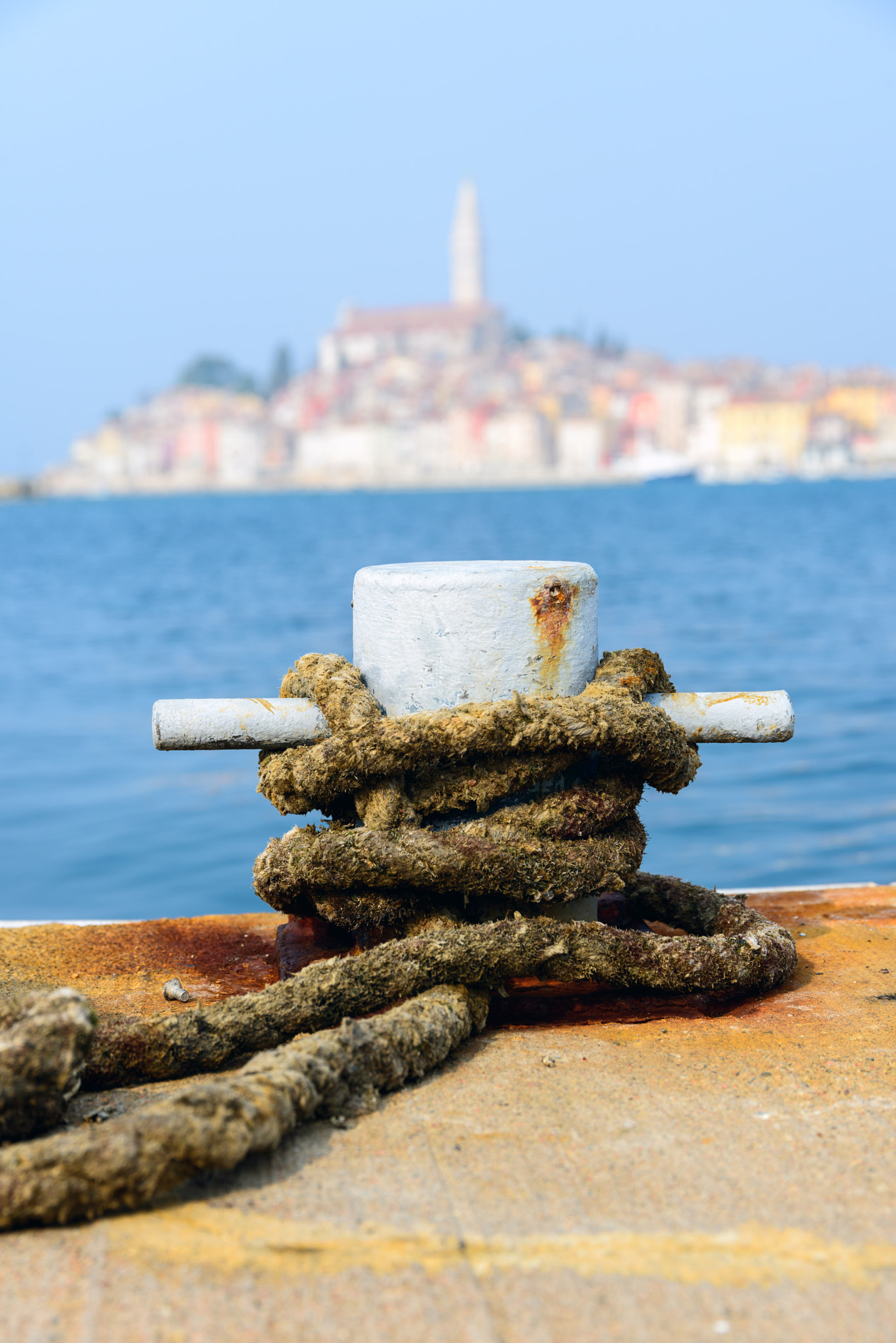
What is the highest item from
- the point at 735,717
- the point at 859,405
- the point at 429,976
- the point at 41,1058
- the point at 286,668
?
the point at 859,405

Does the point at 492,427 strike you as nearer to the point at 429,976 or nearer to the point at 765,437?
the point at 765,437

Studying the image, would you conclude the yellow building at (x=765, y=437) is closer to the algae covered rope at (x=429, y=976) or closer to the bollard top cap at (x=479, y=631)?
the bollard top cap at (x=479, y=631)

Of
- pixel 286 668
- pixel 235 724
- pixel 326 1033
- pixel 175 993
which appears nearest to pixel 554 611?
pixel 235 724

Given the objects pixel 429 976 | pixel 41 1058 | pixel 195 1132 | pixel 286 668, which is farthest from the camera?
pixel 286 668

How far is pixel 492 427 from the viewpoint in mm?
117188

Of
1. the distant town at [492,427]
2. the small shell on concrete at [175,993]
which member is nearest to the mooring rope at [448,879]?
the small shell on concrete at [175,993]

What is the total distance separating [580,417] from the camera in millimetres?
120375

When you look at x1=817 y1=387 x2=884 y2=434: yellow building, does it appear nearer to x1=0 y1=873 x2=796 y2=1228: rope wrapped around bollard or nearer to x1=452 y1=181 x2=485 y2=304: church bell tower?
x1=452 y1=181 x2=485 y2=304: church bell tower

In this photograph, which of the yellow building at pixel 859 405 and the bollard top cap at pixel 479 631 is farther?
the yellow building at pixel 859 405

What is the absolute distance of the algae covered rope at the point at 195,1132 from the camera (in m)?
1.58

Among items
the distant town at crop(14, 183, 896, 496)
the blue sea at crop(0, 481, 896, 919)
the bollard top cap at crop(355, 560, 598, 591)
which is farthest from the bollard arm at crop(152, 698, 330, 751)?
the distant town at crop(14, 183, 896, 496)

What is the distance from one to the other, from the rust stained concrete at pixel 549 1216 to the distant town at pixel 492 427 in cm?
11431

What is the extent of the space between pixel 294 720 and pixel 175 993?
0.61 metres

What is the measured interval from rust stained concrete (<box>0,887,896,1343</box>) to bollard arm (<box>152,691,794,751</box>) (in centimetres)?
60
